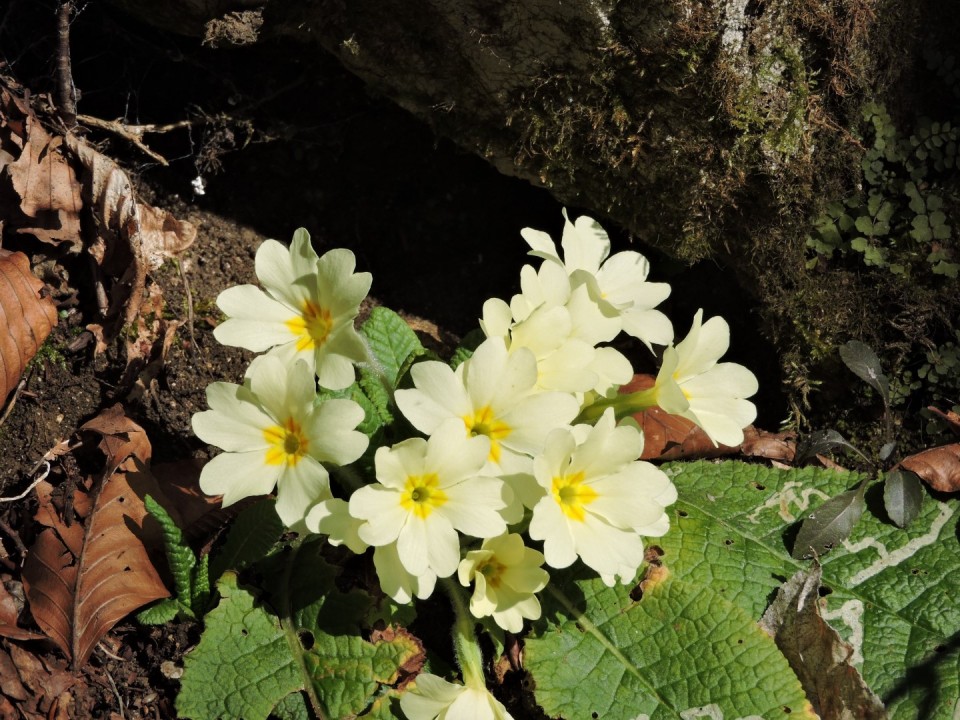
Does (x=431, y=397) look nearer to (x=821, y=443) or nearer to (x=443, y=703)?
(x=443, y=703)

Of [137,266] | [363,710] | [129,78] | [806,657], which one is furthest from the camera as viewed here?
[129,78]

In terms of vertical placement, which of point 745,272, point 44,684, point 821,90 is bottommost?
point 44,684

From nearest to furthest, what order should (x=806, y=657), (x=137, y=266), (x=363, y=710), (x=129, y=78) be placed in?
(x=363, y=710) → (x=806, y=657) → (x=137, y=266) → (x=129, y=78)

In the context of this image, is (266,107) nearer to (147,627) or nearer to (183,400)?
(183,400)

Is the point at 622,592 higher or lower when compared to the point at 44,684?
higher

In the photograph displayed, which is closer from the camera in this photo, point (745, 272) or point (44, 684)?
point (44, 684)

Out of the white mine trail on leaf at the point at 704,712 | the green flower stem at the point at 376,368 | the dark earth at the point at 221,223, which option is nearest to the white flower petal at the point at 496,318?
the green flower stem at the point at 376,368

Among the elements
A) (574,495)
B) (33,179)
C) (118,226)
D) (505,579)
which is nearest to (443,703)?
(505,579)

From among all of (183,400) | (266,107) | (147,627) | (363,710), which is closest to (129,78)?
(266,107)
